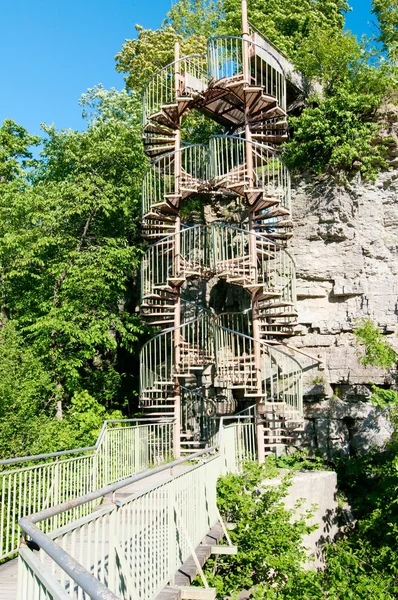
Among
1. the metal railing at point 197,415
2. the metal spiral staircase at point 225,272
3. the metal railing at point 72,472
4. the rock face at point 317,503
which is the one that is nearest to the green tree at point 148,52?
the metal spiral staircase at point 225,272

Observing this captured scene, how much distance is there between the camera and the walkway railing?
2.03 m

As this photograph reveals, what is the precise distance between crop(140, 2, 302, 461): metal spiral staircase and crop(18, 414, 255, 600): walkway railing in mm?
4199

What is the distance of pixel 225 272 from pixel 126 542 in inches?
281

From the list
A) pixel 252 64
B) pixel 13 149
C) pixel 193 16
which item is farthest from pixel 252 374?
pixel 193 16

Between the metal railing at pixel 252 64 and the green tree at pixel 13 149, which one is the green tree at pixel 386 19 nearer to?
the metal railing at pixel 252 64

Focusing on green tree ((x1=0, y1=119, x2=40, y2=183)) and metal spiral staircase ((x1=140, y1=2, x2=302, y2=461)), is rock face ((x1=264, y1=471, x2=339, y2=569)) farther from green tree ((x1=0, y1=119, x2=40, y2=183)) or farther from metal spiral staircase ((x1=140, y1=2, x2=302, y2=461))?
green tree ((x1=0, y1=119, x2=40, y2=183))

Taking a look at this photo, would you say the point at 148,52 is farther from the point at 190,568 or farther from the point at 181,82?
the point at 190,568

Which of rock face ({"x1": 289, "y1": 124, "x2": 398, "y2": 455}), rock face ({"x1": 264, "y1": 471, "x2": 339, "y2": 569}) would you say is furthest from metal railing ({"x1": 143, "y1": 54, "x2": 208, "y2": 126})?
rock face ({"x1": 264, "y1": 471, "x2": 339, "y2": 569})

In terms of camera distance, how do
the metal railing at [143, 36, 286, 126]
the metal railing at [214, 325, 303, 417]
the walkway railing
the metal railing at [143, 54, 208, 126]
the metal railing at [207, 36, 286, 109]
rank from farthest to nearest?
the metal railing at [143, 54, 208, 126] < the metal railing at [143, 36, 286, 126] < the metal railing at [207, 36, 286, 109] < the metal railing at [214, 325, 303, 417] < the walkway railing

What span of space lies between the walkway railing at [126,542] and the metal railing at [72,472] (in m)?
1.07

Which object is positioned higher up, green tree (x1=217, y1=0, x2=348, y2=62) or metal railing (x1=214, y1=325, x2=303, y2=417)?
green tree (x1=217, y1=0, x2=348, y2=62)

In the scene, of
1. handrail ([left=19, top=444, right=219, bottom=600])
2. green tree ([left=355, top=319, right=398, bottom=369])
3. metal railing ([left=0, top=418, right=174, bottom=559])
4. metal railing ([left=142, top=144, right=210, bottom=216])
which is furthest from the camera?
metal railing ([left=142, top=144, right=210, bottom=216])

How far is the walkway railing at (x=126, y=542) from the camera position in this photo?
203cm

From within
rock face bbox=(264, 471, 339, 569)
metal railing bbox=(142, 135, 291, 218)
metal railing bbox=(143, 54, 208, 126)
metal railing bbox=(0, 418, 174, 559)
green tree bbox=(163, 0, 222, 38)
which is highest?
green tree bbox=(163, 0, 222, 38)
